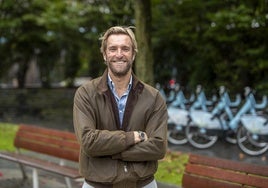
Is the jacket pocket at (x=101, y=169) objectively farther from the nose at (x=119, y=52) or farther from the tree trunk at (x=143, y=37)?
the tree trunk at (x=143, y=37)

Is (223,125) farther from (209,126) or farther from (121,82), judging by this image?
(121,82)

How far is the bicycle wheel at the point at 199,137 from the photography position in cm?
1001

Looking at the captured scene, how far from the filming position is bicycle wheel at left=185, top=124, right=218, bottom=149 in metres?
10.0

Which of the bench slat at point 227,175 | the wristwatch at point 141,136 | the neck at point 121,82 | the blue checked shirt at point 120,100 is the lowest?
the bench slat at point 227,175

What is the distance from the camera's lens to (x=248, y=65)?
13.2 metres

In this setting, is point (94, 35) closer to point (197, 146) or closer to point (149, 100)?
point (197, 146)

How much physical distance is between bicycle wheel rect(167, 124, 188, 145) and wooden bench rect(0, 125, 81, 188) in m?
3.75

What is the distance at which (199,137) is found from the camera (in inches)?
404

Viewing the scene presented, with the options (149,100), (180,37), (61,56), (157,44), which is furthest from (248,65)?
(149,100)

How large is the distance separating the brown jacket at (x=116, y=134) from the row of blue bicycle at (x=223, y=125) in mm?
6518

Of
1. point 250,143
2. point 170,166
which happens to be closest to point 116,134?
point 170,166

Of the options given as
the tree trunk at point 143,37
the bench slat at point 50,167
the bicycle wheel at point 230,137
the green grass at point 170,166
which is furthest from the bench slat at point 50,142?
the bicycle wheel at point 230,137

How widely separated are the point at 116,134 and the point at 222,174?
1.75m

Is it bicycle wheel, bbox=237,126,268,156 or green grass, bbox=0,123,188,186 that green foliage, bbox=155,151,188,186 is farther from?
bicycle wheel, bbox=237,126,268,156
